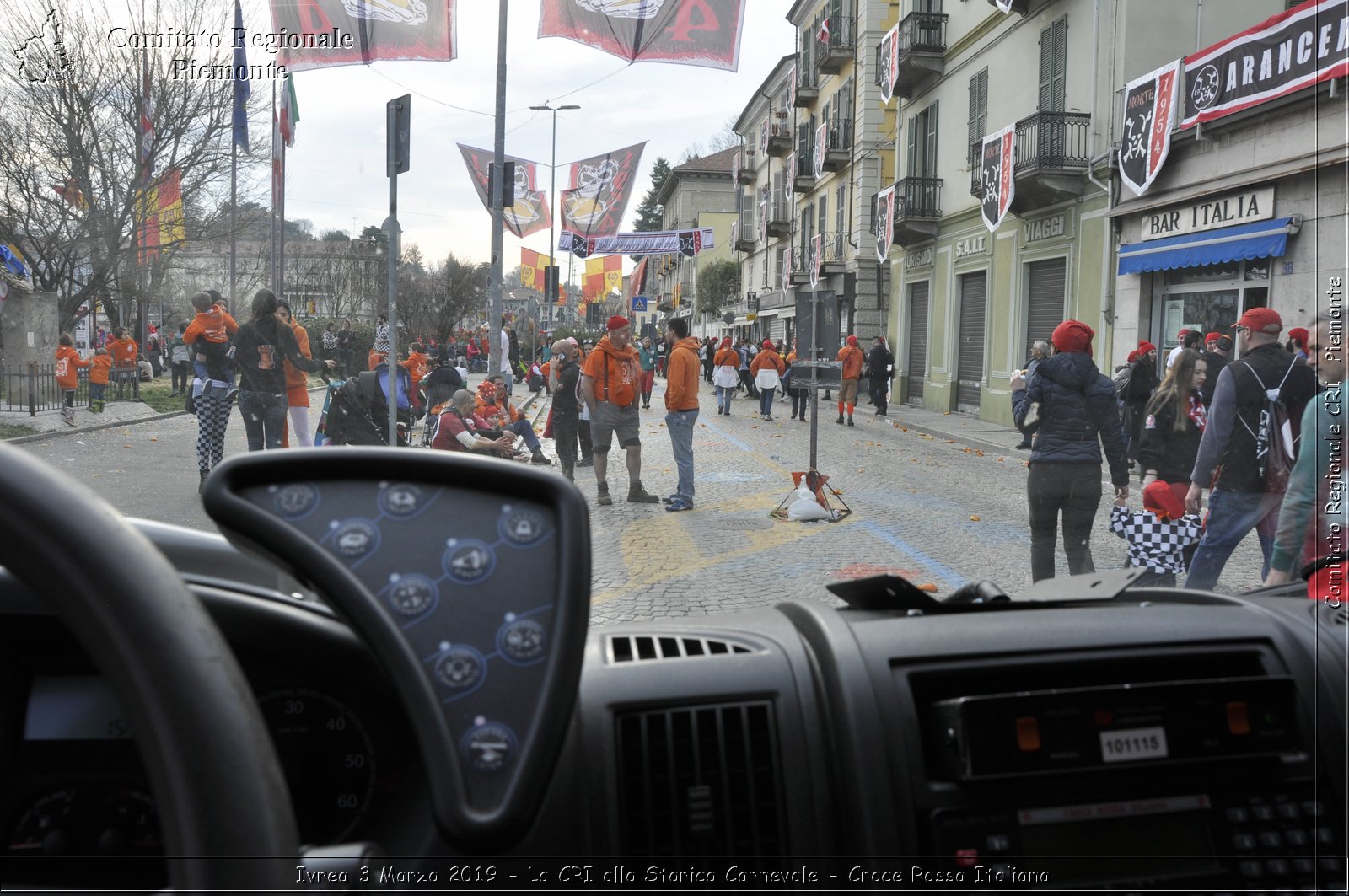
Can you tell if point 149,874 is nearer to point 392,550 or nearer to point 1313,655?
point 392,550

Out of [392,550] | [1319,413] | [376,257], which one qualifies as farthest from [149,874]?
[376,257]

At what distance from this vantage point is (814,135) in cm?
4222

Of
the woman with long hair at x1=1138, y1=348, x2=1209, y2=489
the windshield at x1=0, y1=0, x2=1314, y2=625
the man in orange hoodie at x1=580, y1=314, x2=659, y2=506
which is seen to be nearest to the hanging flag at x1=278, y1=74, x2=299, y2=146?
the windshield at x1=0, y1=0, x2=1314, y2=625

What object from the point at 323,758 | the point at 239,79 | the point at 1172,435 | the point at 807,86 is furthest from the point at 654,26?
the point at 807,86

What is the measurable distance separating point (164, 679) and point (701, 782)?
926mm

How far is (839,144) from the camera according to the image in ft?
120

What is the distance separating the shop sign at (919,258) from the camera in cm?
2847

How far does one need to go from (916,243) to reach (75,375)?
20.0 metres

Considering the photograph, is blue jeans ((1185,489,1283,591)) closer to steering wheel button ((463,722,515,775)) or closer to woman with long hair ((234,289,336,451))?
steering wheel button ((463,722,515,775))

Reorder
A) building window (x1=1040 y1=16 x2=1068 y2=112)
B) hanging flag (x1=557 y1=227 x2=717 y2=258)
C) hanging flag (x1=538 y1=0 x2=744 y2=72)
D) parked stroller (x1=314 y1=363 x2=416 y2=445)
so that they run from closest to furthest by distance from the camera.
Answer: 1. parked stroller (x1=314 y1=363 x2=416 y2=445)
2. hanging flag (x1=538 y1=0 x2=744 y2=72)
3. building window (x1=1040 y1=16 x2=1068 y2=112)
4. hanging flag (x1=557 y1=227 x2=717 y2=258)

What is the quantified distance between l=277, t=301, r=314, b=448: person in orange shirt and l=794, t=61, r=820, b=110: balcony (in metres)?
33.8

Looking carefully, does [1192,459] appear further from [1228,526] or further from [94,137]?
[94,137]

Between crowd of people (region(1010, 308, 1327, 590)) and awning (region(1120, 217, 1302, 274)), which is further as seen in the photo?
awning (region(1120, 217, 1302, 274))

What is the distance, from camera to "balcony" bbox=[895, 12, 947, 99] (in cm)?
2641
